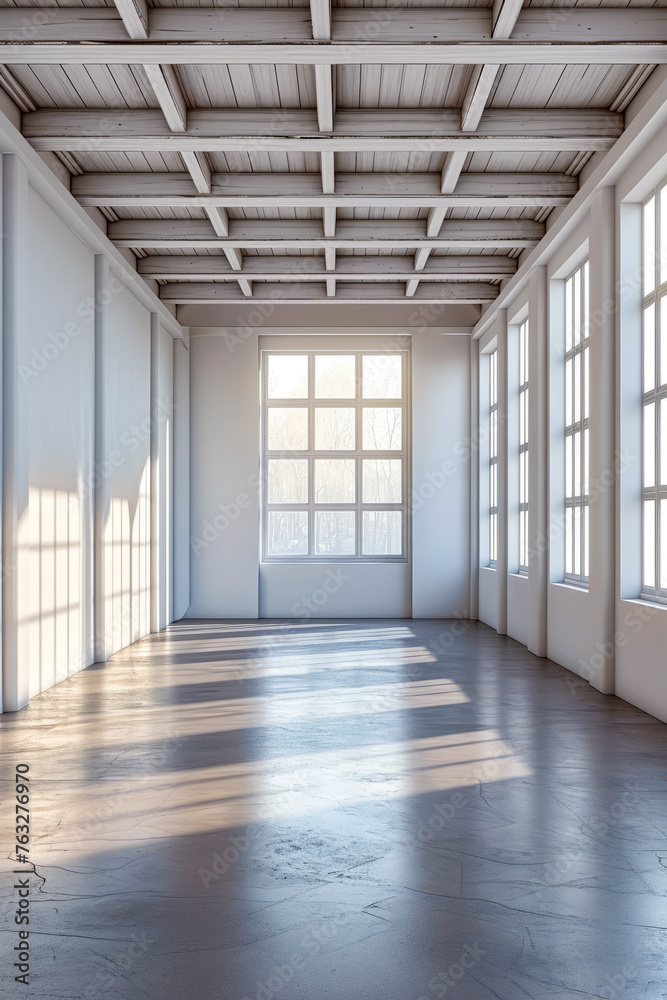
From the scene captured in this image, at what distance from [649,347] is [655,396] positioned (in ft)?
1.52

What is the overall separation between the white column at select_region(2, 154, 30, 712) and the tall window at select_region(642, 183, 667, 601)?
16.0ft

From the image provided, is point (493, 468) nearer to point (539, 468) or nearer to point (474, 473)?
point (474, 473)

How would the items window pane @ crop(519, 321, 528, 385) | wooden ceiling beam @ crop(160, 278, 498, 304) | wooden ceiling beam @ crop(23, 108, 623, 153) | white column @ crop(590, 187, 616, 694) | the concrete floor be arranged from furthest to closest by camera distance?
wooden ceiling beam @ crop(160, 278, 498, 304) → window pane @ crop(519, 321, 528, 385) → white column @ crop(590, 187, 616, 694) → wooden ceiling beam @ crop(23, 108, 623, 153) → the concrete floor

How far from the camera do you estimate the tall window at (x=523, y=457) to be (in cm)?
1066

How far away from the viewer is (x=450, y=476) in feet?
43.5

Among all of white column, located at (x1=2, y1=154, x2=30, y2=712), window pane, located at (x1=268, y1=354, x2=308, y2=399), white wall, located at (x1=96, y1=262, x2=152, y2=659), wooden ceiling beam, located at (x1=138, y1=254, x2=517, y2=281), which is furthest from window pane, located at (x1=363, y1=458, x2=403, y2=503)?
white column, located at (x1=2, y1=154, x2=30, y2=712)

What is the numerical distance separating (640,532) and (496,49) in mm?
3738

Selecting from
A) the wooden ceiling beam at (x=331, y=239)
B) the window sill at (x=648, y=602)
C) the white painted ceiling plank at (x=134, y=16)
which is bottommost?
the window sill at (x=648, y=602)

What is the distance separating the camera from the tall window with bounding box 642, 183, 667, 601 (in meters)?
6.26

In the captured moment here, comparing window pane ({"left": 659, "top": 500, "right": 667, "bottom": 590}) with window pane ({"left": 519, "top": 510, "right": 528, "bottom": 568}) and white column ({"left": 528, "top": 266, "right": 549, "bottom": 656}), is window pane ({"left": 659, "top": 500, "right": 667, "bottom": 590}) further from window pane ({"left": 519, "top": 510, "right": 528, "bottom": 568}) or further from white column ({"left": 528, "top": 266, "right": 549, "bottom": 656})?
window pane ({"left": 519, "top": 510, "right": 528, "bottom": 568})

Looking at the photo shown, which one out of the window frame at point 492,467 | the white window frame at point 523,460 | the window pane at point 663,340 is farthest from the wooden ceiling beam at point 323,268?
the window pane at point 663,340

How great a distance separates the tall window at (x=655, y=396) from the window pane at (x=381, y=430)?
7191 millimetres

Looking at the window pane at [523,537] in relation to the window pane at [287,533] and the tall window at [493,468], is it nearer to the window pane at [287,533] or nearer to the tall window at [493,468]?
the tall window at [493,468]

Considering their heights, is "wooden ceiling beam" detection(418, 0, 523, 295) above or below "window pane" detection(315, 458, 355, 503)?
above
